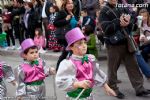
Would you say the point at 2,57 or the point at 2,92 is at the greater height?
the point at 2,92

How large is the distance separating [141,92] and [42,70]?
7.27 ft

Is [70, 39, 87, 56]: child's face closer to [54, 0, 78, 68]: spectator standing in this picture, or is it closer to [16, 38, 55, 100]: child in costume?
[16, 38, 55, 100]: child in costume

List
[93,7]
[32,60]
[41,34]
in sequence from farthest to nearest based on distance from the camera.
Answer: [41,34]
[93,7]
[32,60]

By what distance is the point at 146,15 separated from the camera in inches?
332

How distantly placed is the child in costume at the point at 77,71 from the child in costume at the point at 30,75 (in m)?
0.80

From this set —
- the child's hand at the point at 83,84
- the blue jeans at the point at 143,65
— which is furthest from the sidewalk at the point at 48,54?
the child's hand at the point at 83,84

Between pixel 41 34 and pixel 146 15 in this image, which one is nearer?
pixel 146 15

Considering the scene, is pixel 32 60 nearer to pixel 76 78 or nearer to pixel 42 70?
pixel 42 70

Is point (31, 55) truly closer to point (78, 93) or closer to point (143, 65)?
point (78, 93)

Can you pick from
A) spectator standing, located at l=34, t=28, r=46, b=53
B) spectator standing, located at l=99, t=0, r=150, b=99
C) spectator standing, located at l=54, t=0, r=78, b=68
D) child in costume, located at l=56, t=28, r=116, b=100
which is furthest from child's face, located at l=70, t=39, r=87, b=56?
spectator standing, located at l=34, t=28, r=46, b=53

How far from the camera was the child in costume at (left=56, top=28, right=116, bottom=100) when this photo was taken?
13.7 feet

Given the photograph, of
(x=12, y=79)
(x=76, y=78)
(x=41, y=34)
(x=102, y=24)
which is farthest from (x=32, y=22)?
(x=76, y=78)

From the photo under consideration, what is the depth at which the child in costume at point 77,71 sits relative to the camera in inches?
164

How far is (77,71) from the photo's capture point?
430 cm
